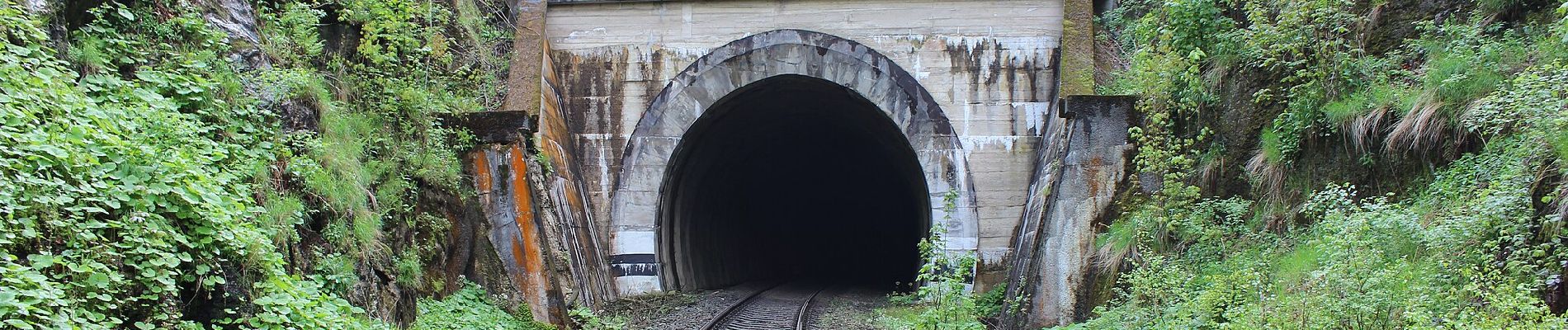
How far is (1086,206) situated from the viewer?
388 inches

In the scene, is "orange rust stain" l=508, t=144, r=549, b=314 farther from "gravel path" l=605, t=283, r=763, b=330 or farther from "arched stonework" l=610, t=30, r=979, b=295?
"arched stonework" l=610, t=30, r=979, b=295

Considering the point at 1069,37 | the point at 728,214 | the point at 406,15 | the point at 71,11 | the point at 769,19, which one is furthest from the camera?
the point at 728,214

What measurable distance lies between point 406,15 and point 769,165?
9462 mm

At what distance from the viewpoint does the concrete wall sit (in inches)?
487

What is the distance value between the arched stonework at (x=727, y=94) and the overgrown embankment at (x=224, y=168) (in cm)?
226

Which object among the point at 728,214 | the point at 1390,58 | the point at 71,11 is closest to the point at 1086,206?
the point at 1390,58

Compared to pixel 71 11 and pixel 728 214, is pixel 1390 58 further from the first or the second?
pixel 728 214

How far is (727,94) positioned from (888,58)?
2.05 meters

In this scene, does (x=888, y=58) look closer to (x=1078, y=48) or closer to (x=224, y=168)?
(x=1078, y=48)

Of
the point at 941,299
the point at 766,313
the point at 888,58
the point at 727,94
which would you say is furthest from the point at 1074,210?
the point at 727,94

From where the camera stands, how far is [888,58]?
12.8 m

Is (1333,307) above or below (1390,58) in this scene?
below

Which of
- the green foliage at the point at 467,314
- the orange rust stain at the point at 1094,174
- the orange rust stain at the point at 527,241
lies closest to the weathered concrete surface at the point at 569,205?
the orange rust stain at the point at 527,241

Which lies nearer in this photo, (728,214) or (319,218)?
(319,218)
